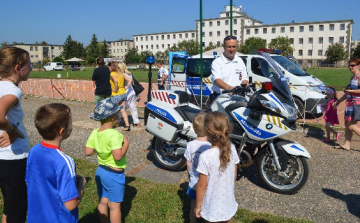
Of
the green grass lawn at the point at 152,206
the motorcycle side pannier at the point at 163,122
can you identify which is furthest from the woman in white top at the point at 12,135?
the motorcycle side pannier at the point at 163,122

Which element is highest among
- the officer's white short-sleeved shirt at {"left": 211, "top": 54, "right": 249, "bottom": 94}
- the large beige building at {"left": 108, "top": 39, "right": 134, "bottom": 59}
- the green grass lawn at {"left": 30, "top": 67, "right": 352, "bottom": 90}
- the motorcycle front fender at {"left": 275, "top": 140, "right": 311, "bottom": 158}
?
the large beige building at {"left": 108, "top": 39, "right": 134, "bottom": 59}

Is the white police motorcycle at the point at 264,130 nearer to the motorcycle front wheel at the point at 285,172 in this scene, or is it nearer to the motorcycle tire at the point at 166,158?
the motorcycle front wheel at the point at 285,172

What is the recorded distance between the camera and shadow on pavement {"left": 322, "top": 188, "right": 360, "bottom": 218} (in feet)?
12.1

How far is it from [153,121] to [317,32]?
100923 mm

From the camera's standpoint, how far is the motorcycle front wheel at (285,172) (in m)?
4.03

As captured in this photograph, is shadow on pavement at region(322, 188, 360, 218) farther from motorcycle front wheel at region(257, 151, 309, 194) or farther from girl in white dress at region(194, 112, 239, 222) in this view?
girl in white dress at region(194, 112, 239, 222)

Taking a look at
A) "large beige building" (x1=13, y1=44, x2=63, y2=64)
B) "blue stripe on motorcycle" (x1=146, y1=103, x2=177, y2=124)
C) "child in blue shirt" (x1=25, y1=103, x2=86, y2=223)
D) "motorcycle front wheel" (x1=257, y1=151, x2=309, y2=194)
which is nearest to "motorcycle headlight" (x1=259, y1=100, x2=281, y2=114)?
"motorcycle front wheel" (x1=257, y1=151, x2=309, y2=194)

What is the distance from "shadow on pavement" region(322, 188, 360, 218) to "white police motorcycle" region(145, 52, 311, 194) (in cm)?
54

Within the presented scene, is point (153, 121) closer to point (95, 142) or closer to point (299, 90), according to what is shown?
point (95, 142)

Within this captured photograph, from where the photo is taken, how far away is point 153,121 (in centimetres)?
493

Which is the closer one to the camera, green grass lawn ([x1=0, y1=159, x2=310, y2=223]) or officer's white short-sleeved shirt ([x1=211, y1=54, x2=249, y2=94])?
green grass lawn ([x1=0, y1=159, x2=310, y2=223])

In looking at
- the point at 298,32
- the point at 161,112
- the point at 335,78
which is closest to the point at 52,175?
the point at 161,112

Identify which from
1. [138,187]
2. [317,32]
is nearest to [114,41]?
[317,32]

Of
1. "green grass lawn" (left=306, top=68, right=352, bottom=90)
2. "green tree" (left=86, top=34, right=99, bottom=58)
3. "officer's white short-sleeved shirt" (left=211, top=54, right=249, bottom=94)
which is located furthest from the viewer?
"green tree" (left=86, top=34, right=99, bottom=58)
